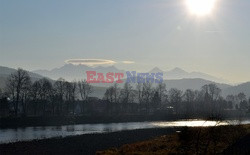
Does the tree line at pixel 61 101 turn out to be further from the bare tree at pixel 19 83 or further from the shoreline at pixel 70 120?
the shoreline at pixel 70 120

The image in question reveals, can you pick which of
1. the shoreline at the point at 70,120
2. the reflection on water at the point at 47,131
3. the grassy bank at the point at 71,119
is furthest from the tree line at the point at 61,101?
the reflection on water at the point at 47,131

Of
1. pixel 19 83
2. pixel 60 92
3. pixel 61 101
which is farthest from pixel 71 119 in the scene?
pixel 60 92

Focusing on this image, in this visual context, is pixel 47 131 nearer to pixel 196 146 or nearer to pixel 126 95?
pixel 196 146

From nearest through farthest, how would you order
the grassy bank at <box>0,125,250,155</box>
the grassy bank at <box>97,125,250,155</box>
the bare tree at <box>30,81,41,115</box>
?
the grassy bank at <box>97,125,250,155</box> → the grassy bank at <box>0,125,250,155</box> → the bare tree at <box>30,81,41,115</box>

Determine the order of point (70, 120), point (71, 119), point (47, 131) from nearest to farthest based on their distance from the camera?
point (47, 131) < point (70, 120) < point (71, 119)

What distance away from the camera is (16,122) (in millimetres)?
88375

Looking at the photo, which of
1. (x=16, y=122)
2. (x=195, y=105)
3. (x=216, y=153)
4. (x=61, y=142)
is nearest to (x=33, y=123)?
(x=16, y=122)

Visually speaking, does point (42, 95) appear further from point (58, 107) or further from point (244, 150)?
point (244, 150)

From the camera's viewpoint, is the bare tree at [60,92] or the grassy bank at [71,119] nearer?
the grassy bank at [71,119]

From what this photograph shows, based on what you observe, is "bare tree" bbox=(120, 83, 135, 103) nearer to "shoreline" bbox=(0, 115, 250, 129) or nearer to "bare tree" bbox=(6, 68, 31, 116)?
"shoreline" bbox=(0, 115, 250, 129)

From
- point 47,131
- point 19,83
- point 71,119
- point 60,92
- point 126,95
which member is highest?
point 19,83

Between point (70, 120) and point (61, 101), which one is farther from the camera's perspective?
point (61, 101)

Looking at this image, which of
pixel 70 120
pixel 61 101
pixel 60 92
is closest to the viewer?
pixel 70 120

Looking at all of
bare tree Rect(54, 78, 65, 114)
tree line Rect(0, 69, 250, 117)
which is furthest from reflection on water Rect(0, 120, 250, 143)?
bare tree Rect(54, 78, 65, 114)
